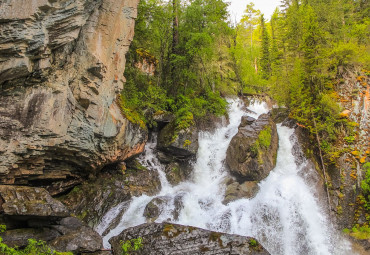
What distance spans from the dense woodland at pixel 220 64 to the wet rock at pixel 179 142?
63cm

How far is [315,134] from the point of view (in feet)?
41.8

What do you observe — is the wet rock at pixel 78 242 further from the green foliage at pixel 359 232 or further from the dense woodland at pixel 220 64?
the green foliage at pixel 359 232

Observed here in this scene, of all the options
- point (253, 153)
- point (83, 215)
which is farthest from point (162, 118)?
point (83, 215)

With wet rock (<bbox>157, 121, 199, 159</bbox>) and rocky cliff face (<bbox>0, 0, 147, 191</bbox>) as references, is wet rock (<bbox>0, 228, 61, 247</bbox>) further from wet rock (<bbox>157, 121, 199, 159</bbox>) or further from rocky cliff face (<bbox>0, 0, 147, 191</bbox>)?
wet rock (<bbox>157, 121, 199, 159</bbox>)

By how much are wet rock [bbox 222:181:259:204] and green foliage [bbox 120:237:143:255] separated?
4.97 metres

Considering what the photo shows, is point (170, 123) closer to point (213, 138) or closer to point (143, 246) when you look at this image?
point (213, 138)

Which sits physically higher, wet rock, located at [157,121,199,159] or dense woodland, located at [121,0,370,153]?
dense woodland, located at [121,0,370,153]

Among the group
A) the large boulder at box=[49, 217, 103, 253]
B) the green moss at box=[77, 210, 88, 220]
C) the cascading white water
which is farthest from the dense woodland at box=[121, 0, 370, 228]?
the large boulder at box=[49, 217, 103, 253]

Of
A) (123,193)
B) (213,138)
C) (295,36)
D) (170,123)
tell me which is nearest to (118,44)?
(170,123)

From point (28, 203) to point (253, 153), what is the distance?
9954mm

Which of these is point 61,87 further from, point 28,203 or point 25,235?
point 25,235

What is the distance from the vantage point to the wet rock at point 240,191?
10732 millimetres

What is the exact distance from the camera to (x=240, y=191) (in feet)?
36.2

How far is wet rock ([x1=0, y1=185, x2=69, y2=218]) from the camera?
651 centimetres
